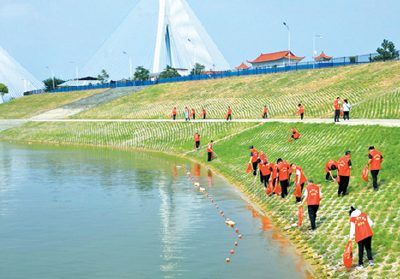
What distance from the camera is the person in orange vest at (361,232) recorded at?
12.2m

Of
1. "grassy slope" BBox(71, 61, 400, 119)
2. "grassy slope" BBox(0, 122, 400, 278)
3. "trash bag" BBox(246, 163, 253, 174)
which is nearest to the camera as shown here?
"grassy slope" BBox(0, 122, 400, 278)

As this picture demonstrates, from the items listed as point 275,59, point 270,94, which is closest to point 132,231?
point 270,94

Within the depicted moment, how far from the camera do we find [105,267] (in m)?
13.9

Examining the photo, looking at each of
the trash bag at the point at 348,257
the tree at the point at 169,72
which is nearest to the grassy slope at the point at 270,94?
A: the tree at the point at 169,72

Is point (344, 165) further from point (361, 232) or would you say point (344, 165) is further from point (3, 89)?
point (3, 89)

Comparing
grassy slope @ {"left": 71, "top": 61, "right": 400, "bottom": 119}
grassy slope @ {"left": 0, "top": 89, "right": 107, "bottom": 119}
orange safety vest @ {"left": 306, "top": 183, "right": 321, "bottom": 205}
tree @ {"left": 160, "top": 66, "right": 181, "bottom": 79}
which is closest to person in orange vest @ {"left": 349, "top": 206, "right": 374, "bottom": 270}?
orange safety vest @ {"left": 306, "top": 183, "right": 321, "bottom": 205}

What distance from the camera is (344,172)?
18578 mm

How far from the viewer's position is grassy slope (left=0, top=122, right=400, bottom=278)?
47.6 ft

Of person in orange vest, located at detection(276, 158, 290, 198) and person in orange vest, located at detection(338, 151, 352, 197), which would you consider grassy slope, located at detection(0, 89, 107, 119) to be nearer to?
person in orange vest, located at detection(276, 158, 290, 198)

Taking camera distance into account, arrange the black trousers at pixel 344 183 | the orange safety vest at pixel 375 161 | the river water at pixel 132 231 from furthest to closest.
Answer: the black trousers at pixel 344 183 < the orange safety vest at pixel 375 161 < the river water at pixel 132 231

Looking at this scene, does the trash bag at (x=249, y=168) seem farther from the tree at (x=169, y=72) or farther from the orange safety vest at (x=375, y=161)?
the tree at (x=169, y=72)

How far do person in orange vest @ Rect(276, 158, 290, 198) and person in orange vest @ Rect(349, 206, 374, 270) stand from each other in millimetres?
8463

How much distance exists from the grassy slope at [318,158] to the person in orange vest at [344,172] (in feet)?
1.27

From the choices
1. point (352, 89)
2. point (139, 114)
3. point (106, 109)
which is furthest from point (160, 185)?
point (106, 109)
